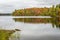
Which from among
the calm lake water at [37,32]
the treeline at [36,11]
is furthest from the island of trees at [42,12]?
the calm lake water at [37,32]

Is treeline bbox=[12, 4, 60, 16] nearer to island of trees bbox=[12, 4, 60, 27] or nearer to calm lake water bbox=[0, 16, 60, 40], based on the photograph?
island of trees bbox=[12, 4, 60, 27]

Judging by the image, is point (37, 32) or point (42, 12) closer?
point (37, 32)

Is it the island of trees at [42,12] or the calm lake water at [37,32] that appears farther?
the island of trees at [42,12]

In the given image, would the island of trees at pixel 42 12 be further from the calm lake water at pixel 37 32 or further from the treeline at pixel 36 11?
the calm lake water at pixel 37 32

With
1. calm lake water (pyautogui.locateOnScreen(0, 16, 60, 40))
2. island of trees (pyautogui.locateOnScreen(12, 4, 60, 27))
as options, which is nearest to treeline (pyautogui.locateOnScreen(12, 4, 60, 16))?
island of trees (pyautogui.locateOnScreen(12, 4, 60, 27))

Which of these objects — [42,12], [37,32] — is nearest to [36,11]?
[42,12]

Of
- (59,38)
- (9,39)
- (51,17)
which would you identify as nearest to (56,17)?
(51,17)

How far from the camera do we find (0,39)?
217 inches

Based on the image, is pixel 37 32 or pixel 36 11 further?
pixel 36 11

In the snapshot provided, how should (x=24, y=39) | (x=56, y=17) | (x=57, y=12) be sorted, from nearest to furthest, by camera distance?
(x=24, y=39) → (x=57, y=12) → (x=56, y=17)

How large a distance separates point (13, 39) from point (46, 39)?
5.02 ft

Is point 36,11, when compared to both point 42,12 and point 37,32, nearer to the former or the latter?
point 42,12

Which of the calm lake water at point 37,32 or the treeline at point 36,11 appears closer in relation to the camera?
the calm lake water at point 37,32

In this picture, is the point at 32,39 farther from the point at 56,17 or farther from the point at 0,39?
the point at 56,17
